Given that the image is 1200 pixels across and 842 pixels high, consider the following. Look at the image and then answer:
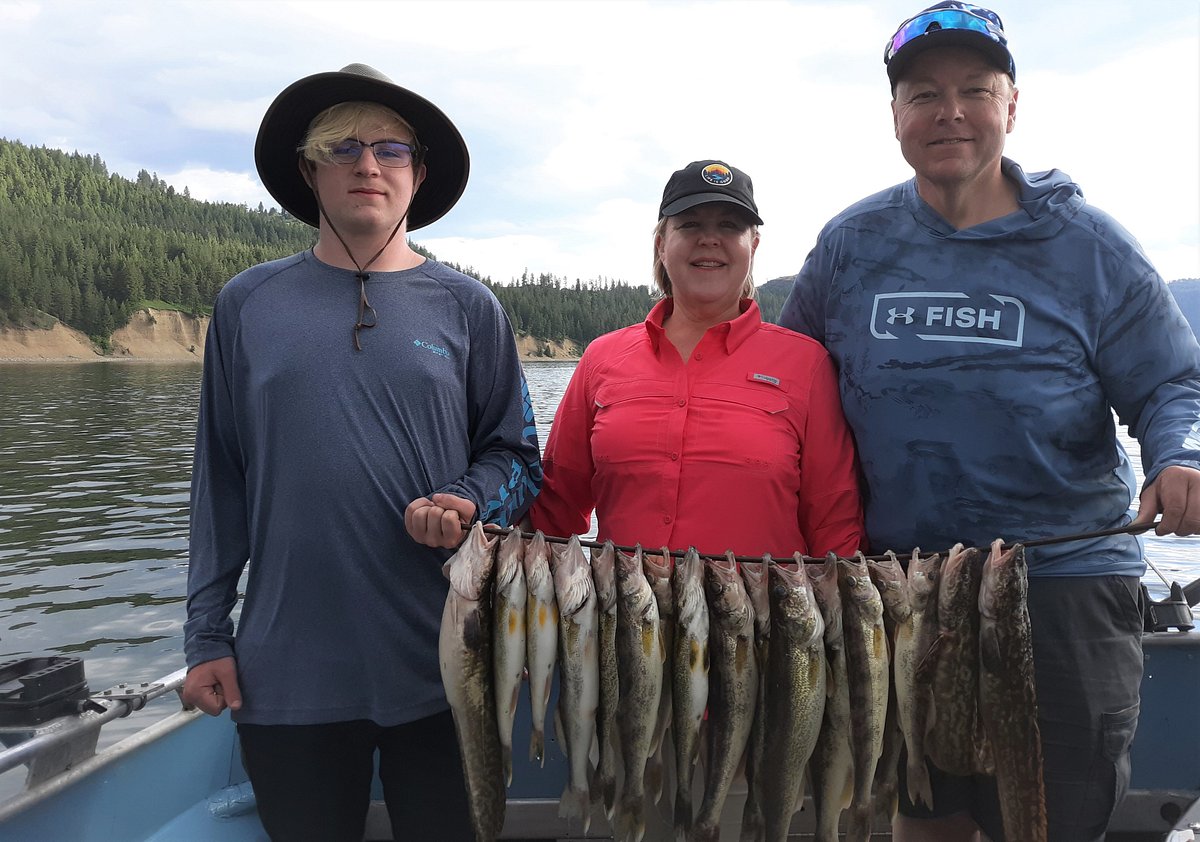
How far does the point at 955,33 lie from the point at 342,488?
2652 mm

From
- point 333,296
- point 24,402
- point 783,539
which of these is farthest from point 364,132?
point 24,402

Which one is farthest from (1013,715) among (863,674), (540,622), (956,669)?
(540,622)

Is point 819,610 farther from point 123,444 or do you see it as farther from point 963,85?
point 123,444

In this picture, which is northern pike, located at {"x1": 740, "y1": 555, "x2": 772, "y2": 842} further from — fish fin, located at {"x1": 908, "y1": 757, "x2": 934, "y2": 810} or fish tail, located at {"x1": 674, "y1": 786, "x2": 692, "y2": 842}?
fish fin, located at {"x1": 908, "y1": 757, "x2": 934, "y2": 810}

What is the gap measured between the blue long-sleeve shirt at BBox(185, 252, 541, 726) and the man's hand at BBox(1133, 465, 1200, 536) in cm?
216

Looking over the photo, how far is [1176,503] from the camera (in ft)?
8.46

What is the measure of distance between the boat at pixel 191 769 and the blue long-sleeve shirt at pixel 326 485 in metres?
0.85

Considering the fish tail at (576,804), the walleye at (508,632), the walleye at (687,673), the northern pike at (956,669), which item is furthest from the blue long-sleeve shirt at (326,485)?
the northern pike at (956,669)

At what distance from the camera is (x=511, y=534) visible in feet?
8.71

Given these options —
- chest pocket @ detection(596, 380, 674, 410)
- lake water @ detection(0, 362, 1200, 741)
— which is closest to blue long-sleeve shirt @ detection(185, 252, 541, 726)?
chest pocket @ detection(596, 380, 674, 410)

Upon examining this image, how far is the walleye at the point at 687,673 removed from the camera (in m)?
2.63

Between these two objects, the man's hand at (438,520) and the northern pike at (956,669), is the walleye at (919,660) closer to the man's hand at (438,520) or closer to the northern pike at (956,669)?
the northern pike at (956,669)

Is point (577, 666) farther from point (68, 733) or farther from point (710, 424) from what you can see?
point (68, 733)

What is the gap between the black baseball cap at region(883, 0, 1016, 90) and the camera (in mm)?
2891
